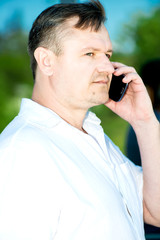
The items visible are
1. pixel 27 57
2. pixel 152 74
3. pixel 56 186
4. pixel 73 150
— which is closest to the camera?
pixel 56 186

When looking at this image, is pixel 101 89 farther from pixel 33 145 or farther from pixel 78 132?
pixel 33 145

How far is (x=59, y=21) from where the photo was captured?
143cm

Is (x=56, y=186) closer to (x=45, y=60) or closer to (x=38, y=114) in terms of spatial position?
(x=38, y=114)

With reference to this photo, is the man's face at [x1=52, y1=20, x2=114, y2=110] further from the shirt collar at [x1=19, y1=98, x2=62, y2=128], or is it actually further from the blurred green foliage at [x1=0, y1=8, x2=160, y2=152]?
the blurred green foliage at [x1=0, y1=8, x2=160, y2=152]

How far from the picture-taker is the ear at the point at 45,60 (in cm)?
144

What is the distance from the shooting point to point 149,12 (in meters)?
4.30

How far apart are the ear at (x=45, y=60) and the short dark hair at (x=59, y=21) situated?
0.09 ft

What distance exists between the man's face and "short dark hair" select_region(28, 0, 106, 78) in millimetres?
35

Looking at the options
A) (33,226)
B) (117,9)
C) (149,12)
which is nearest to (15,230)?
(33,226)

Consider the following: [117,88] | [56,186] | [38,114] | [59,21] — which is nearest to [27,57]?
[117,88]

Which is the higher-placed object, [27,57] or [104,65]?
[104,65]

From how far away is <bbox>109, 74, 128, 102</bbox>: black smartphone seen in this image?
1646mm

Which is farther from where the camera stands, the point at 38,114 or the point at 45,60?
the point at 45,60

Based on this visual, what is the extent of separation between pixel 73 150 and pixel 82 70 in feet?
1.12
